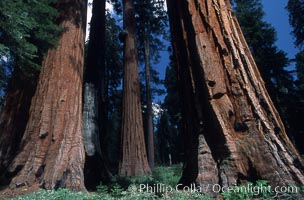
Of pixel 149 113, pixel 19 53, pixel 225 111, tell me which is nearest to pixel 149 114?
pixel 149 113

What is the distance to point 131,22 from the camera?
13156 millimetres

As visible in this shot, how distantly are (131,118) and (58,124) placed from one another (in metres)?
5.59

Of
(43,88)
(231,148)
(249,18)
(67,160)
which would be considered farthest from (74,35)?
(249,18)

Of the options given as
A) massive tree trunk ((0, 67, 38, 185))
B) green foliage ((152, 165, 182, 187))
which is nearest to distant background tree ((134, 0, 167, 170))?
green foliage ((152, 165, 182, 187))

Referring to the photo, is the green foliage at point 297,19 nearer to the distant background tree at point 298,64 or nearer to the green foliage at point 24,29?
the distant background tree at point 298,64

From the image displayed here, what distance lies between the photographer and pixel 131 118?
437 inches

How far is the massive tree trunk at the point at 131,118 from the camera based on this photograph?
10.3 meters

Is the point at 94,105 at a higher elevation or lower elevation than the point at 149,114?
lower

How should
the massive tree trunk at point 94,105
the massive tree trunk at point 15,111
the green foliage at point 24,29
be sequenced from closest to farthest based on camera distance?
the green foliage at point 24,29 → the massive tree trunk at point 15,111 → the massive tree trunk at point 94,105

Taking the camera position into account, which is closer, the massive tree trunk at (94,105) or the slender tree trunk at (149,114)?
the massive tree trunk at (94,105)

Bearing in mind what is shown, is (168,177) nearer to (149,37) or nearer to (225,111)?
(225,111)

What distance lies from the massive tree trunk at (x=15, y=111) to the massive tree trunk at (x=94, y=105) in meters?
2.44

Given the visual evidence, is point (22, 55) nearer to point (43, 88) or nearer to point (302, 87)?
point (43, 88)

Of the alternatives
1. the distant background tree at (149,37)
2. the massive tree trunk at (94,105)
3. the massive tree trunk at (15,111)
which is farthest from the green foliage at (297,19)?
the massive tree trunk at (15,111)
